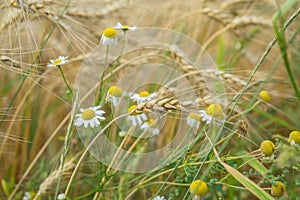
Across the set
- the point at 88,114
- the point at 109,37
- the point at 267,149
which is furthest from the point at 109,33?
the point at 267,149

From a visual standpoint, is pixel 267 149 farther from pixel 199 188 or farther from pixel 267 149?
pixel 199 188

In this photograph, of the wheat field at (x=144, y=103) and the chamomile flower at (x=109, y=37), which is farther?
the chamomile flower at (x=109, y=37)

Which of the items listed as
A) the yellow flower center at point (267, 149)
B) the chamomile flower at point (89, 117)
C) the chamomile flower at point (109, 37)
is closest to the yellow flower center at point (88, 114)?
the chamomile flower at point (89, 117)

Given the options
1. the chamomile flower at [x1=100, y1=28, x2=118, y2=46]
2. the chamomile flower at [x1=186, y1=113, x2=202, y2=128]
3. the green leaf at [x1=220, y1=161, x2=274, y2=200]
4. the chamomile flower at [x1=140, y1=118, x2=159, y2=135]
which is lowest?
the green leaf at [x1=220, y1=161, x2=274, y2=200]

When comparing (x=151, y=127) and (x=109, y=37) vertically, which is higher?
(x=109, y=37)

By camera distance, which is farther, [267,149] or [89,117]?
[89,117]

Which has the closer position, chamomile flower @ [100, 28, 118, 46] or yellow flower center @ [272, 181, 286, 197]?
yellow flower center @ [272, 181, 286, 197]

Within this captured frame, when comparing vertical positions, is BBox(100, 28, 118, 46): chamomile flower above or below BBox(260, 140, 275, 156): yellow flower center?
above

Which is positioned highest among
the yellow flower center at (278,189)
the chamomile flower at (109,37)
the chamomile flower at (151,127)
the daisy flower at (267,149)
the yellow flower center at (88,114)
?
the chamomile flower at (109,37)

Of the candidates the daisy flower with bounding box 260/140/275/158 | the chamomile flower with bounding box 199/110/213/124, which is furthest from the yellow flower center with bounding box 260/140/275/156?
the chamomile flower with bounding box 199/110/213/124

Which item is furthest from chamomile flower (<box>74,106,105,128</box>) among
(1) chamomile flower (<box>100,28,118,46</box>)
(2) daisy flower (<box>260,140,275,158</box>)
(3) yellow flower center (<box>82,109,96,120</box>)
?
(2) daisy flower (<box>260,140,275,158</box>)

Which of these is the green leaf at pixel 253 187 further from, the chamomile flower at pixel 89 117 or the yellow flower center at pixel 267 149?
the chamomile flower at pixel 89 117

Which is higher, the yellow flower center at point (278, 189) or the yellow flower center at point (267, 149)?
the yellow flower center at point (267, 149)

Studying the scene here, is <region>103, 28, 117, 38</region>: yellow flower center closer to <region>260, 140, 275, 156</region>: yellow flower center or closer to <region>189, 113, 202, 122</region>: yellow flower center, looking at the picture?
<region>189, 113, 202, 122</region>: yellow flower center
